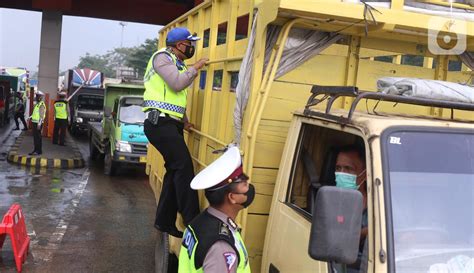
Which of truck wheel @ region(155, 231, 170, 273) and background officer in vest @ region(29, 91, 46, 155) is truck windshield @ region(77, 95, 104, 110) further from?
truck wheel @ region(155, 231, 170, 273)

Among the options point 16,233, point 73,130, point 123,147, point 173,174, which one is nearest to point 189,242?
point 173,174

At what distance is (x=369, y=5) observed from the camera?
2928 millimetres

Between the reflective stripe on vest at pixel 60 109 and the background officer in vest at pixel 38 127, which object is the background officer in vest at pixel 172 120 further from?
the reflective stripe on vest at pixel 60 109

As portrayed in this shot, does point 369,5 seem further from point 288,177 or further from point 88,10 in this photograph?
point 88,10

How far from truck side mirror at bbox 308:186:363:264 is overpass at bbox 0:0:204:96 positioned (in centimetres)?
1804

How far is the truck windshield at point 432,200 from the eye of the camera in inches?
84.1

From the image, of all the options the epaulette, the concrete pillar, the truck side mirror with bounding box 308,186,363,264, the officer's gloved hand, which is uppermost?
the concrete pillar

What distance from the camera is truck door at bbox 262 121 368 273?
8.91 ft

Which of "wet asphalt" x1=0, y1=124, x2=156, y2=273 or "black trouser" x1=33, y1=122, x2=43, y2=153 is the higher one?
"black trouser" x1=33, y1=122, x2=43, y2=153

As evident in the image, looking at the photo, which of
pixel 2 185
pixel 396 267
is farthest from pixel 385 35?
pixel 2 185

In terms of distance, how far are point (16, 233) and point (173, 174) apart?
263cm

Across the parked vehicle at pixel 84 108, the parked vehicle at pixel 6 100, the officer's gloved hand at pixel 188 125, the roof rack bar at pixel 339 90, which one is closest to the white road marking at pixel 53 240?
the officer's gloved hand at pixel 188 125

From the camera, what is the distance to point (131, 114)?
12.5 m

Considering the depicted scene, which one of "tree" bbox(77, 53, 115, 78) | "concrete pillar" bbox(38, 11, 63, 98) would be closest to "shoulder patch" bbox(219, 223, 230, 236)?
"concrete pillar" bbox(38, 11, 63, 98)
